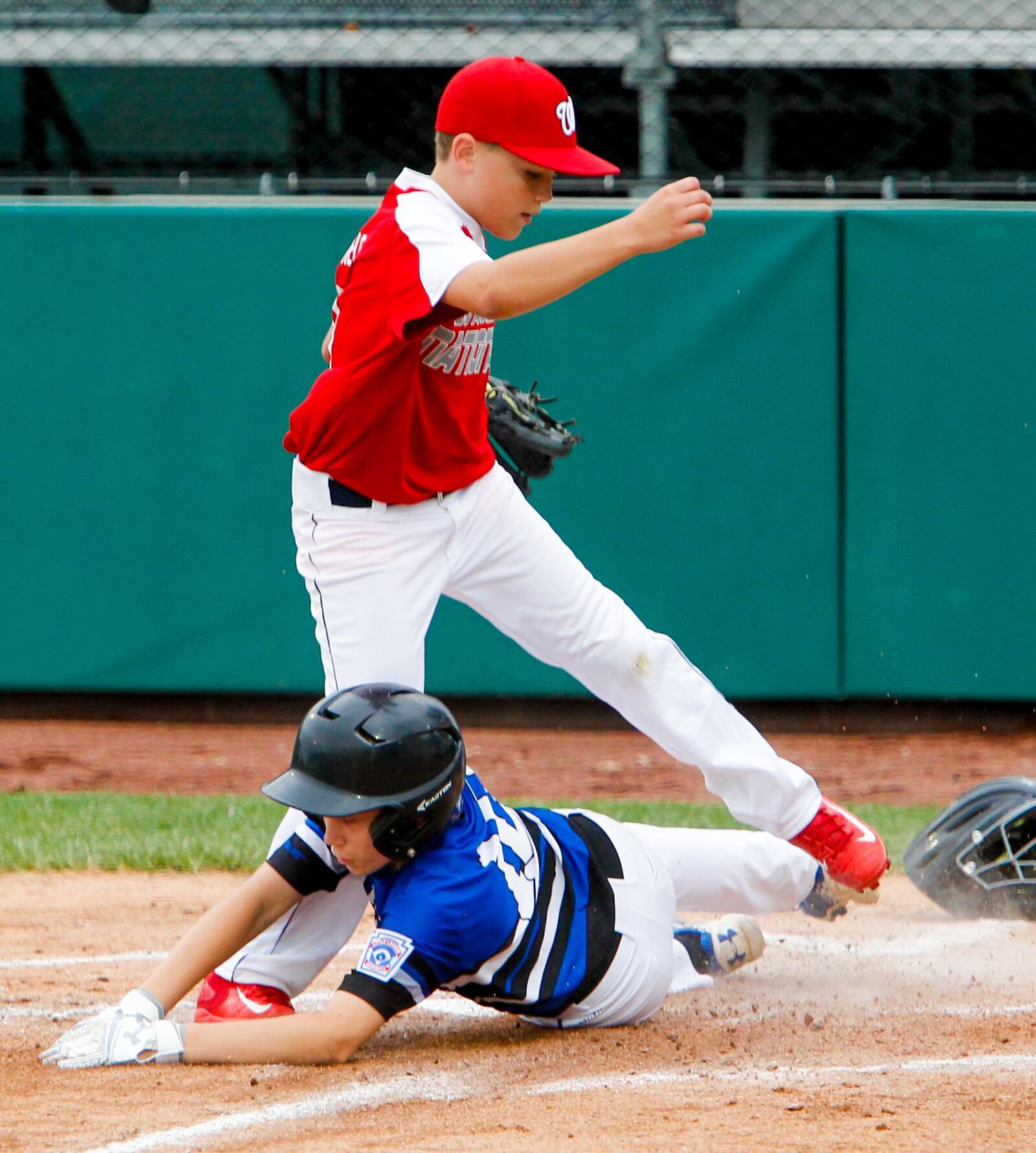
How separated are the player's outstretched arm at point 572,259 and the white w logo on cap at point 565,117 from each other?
0.32 meters

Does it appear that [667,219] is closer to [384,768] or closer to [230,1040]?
[384,768]

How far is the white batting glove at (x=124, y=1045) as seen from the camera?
9.13 feet

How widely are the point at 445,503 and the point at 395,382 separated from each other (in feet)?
0.88

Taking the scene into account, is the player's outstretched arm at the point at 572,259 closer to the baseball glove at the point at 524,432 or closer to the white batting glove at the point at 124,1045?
the baseball glove at the point at 524,432

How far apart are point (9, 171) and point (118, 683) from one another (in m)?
2.85

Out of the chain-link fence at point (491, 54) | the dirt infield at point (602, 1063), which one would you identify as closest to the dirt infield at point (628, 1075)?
the dirt infield at point (602, 1063)

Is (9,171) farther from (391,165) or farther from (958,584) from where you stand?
(958,584)

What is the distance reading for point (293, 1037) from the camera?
2719 millimetres

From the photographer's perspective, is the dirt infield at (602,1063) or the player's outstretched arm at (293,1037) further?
the player's outstretched arm at (293,1037)

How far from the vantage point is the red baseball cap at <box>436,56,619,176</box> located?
9.90ft

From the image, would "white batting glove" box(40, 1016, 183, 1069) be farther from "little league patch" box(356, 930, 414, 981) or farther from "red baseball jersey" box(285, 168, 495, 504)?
"red baseball jersey" box(285, 168, 495, 504)

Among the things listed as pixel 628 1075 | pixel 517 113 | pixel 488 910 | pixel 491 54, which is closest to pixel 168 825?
pixel 488 910

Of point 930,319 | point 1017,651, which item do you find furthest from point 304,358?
point 1017,651

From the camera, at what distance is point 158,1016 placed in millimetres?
2848
